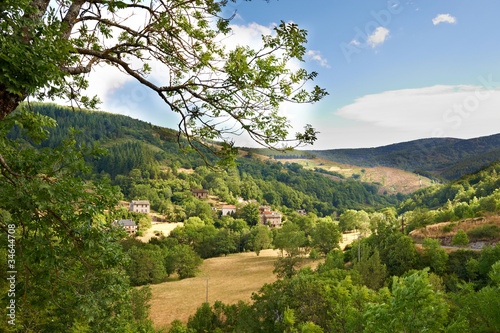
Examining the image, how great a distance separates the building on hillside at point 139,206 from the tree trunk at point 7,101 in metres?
77.4

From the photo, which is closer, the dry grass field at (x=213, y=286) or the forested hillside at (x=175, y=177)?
the dry grass field at (x=213, y=286)

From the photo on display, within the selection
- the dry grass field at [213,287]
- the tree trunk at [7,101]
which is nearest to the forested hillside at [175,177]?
the dry grass field at [213,287]

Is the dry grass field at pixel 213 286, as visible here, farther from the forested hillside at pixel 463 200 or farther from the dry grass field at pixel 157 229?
the forested hillside at pixel 463 200

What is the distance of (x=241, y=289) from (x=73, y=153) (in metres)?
31.7

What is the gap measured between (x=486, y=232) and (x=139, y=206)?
240 feet

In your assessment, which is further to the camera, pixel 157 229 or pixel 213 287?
pixel 157 229

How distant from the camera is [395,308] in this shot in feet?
20.6

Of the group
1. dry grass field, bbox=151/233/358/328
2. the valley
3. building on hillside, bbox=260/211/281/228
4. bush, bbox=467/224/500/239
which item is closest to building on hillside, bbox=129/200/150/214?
the valley

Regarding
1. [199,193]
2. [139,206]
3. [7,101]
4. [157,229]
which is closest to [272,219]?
[199,193]

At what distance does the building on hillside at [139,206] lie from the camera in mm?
74438

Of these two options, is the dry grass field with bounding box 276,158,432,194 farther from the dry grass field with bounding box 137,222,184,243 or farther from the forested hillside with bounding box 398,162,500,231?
the dry grass field with bounding box 137,222,184,243

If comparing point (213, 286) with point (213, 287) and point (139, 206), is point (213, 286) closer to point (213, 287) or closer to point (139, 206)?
point (213, 287)

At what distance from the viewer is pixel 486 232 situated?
86.3ft

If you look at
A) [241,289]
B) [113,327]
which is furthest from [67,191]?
[241,289]
